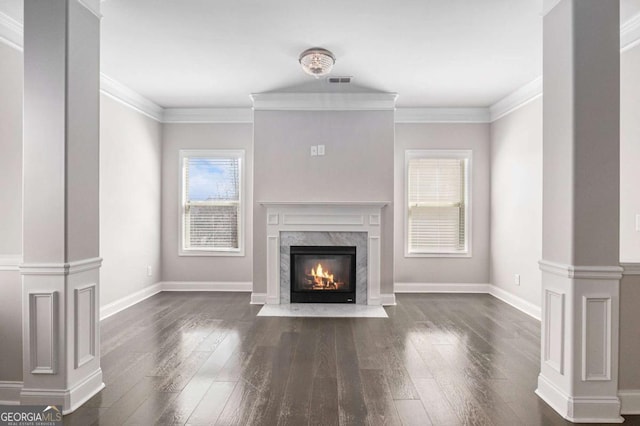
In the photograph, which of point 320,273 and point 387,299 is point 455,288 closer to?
point 387,299

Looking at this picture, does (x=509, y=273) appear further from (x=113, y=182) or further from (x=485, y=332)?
(x=113, y=182)


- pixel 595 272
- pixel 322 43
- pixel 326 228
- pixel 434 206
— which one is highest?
pixel 322 43

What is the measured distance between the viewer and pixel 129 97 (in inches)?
205

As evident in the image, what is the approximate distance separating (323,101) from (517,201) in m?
2.93

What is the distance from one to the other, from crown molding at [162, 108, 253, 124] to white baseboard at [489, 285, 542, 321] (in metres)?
4.52

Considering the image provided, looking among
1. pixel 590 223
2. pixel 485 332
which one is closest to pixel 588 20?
pixel 590 223

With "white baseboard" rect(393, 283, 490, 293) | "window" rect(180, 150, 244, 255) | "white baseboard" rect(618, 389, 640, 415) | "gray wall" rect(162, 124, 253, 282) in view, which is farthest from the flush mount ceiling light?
"white baseboard" rect(618, 389, 640, 415)

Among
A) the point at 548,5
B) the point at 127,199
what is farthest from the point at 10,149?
the point at 548,5

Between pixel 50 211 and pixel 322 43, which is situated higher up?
pixel 322 43

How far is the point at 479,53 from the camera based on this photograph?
403 cm

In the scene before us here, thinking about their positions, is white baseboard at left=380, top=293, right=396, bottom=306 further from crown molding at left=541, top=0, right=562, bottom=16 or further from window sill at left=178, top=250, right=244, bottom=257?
crown molding at left=541, top=0, right=562, bottom=16

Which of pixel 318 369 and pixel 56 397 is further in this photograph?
pixel 318 369

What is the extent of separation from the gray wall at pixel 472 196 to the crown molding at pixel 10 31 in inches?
185

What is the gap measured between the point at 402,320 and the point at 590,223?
2.53m
